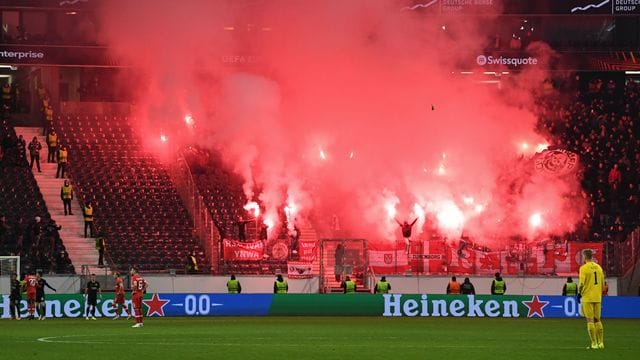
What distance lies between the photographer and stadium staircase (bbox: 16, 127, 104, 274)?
4600cm

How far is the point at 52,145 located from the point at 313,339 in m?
28.1

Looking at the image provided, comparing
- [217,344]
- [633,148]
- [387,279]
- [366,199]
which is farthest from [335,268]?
[217,344]

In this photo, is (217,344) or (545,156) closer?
(217,344)

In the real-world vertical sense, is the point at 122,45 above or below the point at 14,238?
above

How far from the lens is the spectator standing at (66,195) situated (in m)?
48.5

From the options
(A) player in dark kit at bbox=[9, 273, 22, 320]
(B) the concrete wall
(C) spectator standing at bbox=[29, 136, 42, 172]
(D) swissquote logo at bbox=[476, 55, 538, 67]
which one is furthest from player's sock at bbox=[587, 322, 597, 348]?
(C) spectator standing at bbox=[29, 136, 42, 172]

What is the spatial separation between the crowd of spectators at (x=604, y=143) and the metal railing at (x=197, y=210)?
14.9 meters

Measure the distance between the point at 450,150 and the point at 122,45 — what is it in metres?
15.7

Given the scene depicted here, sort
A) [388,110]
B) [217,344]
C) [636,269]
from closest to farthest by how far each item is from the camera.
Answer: [217,344] → [636,269] → [388,110]

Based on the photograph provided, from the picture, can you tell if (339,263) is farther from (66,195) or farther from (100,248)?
(66,195)

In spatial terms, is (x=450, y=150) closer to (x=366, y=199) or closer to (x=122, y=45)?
(x=366, y=199)

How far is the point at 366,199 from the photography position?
51562mm

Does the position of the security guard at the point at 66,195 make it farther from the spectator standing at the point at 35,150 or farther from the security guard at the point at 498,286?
the security guard at the point at 498,286

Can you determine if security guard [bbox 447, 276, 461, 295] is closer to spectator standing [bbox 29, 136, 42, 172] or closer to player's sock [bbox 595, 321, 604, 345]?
player's sock [bbox 595, 321, 604, 345]
